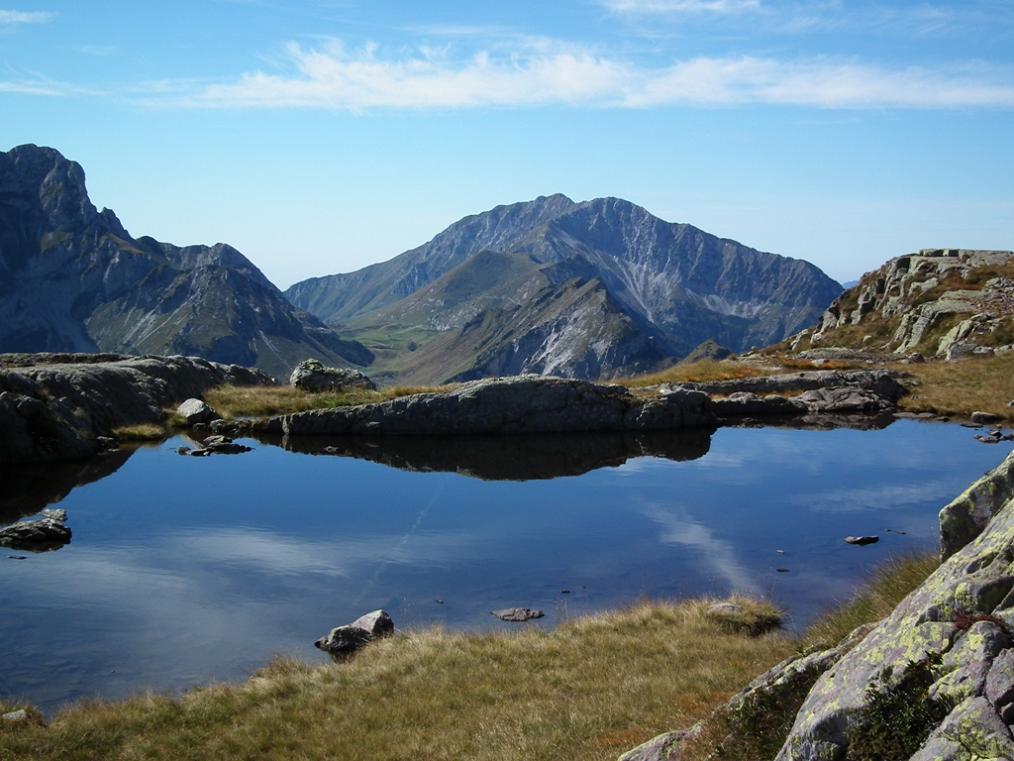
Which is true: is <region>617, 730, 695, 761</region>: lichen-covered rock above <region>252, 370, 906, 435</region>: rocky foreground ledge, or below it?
below

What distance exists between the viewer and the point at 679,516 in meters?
36.0

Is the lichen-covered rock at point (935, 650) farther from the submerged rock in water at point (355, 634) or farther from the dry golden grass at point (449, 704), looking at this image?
the submerged rock in water at point (355, 634)

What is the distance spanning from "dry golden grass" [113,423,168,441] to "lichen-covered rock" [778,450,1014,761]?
48.1 metres

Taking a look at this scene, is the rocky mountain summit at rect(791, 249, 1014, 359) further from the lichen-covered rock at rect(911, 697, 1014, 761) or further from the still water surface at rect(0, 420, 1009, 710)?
the lichen-covered rock at rect(911, 697, 1014, 761)

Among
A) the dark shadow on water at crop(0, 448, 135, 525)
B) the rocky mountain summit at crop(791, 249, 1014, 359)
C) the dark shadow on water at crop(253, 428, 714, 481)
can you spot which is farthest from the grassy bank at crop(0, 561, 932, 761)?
the rocky mountain summit at crop(791, 249, 1014, 359)

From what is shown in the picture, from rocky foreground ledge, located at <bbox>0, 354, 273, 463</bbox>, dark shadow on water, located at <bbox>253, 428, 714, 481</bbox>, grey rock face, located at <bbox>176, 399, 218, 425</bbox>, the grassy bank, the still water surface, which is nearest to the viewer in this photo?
the grassy bank

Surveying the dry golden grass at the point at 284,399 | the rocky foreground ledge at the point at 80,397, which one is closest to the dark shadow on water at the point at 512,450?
the dry golden grass at the point at 284,399

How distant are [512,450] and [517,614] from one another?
2601 cm

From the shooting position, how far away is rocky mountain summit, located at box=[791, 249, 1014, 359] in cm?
7950

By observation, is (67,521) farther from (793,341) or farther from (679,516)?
(793,341)

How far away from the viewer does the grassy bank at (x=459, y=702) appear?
50.0 feet

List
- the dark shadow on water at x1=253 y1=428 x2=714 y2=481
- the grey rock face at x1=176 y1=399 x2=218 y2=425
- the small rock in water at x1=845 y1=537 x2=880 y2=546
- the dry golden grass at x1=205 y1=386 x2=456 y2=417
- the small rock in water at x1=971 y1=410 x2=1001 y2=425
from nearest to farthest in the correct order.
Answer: the small rock in water at x1=845 y1=537 x2=880 y2=546, the dark shadow on water at x1=253 y1=428 x2=714 y2=481, the small rock in water at x1=971 y1=410 x2=1001 y2=425, the grey rock face at x1=176 y1=399 x2=218 y2=425, the dry golden grass at x1=205 y1=386 x2=456 y2=417

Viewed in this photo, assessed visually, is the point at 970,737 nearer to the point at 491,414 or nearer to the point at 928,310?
the point at 491,414

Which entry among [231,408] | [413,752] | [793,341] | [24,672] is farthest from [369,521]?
[793,341]
